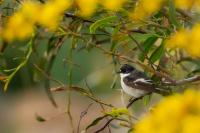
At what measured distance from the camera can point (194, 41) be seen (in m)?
0.75

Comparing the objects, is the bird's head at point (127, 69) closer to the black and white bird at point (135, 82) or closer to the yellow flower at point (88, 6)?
the black and white bird at point (135, 82)

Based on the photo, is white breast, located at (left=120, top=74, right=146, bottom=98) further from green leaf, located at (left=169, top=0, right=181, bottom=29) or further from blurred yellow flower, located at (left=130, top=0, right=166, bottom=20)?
blurred yellow flower, located at (left=130, top=0, right=166, bottom=20)

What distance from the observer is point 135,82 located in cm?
206

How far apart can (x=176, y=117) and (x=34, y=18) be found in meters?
0.25

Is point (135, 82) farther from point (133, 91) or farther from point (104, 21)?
point (104, 21)

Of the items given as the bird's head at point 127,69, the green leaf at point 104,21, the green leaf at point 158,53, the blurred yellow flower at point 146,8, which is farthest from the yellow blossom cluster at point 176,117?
the bird's head at point 127,69

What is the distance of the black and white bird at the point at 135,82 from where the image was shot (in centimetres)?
160

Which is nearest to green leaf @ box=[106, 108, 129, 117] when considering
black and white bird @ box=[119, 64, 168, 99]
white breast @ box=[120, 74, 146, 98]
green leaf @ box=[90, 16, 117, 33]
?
green leaf @ box=[90, 16, 117, 33]

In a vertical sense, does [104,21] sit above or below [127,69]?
above

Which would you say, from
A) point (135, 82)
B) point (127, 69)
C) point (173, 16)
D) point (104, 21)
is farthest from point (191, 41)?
point (127, 69)

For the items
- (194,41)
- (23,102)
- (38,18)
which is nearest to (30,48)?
(38,18)

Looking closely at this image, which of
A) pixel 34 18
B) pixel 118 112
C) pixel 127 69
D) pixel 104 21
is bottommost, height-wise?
pixel 127 69

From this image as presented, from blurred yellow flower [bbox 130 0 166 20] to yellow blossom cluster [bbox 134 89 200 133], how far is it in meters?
0.16

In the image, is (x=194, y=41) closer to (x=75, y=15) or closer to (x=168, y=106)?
(x=168, y=106)
